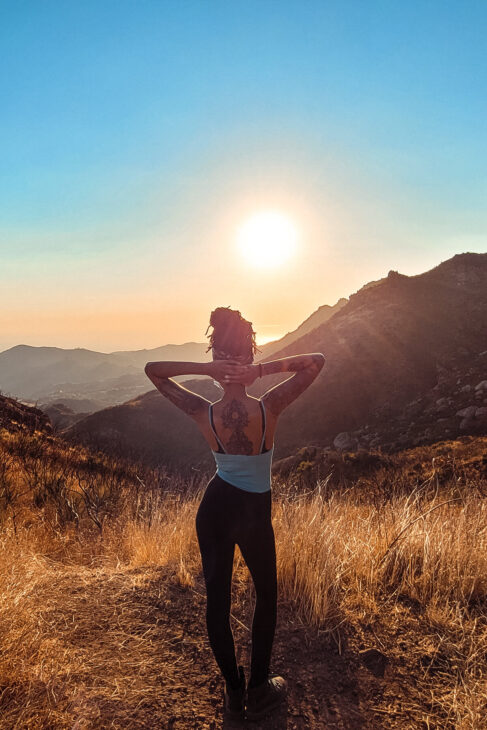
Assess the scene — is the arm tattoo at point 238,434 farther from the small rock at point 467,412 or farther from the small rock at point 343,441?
the small rock at point 343,441

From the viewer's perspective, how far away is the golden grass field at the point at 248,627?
2.54 metres

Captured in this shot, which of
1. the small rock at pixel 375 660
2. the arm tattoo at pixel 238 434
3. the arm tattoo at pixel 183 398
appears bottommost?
the small rock at pixel 375 660

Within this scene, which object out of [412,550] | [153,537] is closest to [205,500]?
[412,550]

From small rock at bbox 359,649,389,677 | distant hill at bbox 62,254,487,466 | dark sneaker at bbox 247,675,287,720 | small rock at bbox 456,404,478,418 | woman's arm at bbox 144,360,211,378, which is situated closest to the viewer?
woman's arm at bbox 144,360,211,378

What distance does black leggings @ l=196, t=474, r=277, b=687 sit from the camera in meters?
2.43

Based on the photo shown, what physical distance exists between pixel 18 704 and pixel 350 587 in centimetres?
280

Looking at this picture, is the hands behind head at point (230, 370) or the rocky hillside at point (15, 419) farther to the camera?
the rocky hillside at point (15, 419)

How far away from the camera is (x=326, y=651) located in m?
3.19

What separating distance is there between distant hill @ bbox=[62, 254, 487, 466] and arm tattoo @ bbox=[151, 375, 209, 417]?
2337cm

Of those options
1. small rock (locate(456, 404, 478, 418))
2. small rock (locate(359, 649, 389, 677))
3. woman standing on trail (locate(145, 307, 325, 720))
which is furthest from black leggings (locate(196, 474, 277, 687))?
small rock (locate(456, 404, 478, 418))

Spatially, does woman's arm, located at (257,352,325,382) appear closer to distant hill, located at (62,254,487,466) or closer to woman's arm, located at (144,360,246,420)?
woman's arm, located at (144,360,246,420)

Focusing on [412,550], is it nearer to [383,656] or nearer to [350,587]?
[350,587]

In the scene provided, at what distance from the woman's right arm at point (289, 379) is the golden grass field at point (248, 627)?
1993 mm

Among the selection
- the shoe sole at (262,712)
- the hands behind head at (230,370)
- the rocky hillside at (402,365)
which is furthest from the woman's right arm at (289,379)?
the rocky hillside at (402,365)
